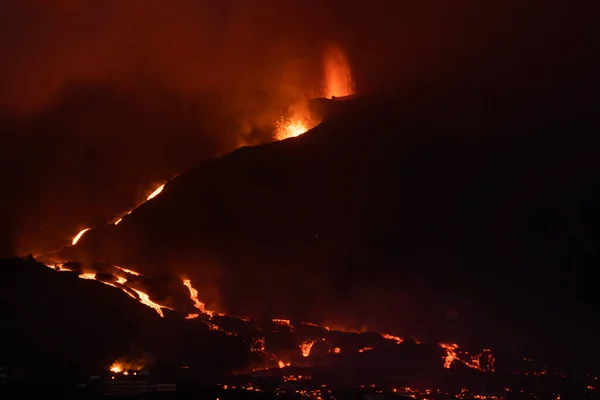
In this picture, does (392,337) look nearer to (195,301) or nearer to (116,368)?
(195,301)

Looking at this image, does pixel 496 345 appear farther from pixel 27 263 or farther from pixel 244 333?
pixel 27 263

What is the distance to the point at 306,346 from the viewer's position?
29.6m

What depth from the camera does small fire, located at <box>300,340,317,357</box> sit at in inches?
1154

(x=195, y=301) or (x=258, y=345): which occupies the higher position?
(x=195, y=301)

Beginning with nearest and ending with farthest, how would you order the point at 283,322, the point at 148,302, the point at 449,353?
the point at 449,353 < the point at 283,322 < the point at 148,302

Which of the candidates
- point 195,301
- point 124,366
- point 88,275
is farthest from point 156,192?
point 124,366

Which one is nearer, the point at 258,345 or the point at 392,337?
the point at 258,345

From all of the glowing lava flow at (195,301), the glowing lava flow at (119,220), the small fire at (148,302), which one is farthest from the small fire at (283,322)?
the glowing lava flow at (119,220)

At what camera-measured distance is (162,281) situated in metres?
32.5

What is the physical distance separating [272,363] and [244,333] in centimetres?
168

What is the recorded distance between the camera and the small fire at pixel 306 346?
2932cm

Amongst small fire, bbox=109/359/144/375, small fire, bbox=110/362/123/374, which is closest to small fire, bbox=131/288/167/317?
small fire, bbox=109/359/144/375

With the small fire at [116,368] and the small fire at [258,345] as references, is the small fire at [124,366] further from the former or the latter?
the small fire at [258,345]

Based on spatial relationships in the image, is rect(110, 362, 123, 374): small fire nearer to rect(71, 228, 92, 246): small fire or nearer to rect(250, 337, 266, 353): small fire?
rect(250, 337, 266, 353): small fire
